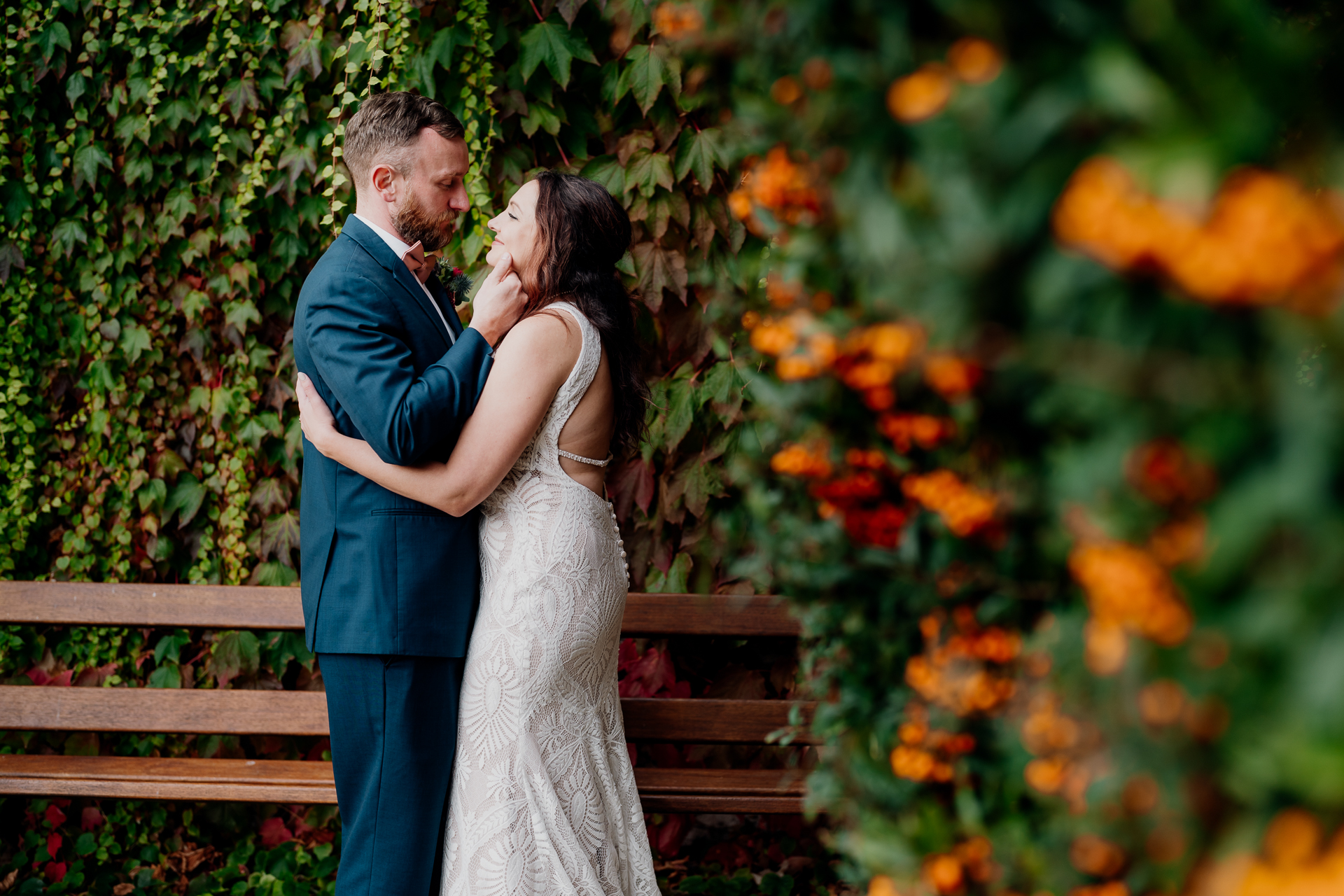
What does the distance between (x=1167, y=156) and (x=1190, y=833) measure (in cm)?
40

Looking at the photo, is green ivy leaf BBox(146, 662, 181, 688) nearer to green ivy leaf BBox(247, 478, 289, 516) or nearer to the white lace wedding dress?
green ivy leaf BBox(247, 478, 289, 516)

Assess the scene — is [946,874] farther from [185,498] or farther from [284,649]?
[185,498]

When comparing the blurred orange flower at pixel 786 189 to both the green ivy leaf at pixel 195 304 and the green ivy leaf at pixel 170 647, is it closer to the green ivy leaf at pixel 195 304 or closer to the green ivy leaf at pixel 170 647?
the green ivy leaf at pixel 195 304

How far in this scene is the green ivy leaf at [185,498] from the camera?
2.98m

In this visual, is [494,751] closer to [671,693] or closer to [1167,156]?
[671,693]

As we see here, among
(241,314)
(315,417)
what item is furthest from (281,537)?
(315,417)

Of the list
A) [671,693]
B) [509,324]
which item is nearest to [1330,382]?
[509,324]

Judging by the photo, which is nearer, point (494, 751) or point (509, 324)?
point (494, 751)

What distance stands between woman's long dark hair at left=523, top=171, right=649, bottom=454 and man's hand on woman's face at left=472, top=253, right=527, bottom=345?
44mm

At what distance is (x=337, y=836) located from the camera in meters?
3.04

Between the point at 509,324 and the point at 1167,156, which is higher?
the point at 1167,156

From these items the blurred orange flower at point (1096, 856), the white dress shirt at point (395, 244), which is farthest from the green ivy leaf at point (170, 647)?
the blurred orange flower at point (1096, 856)

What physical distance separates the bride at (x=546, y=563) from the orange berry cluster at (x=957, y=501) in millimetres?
1199

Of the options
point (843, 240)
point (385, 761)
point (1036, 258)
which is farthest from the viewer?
point (385, 761)
